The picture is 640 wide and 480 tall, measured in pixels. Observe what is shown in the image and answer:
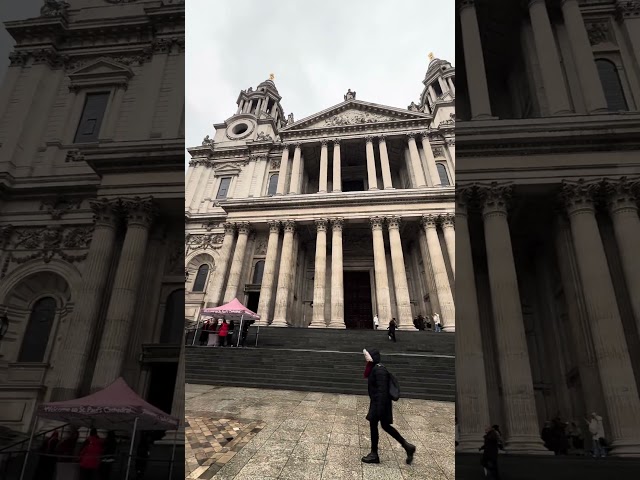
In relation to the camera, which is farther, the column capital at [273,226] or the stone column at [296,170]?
the stone column at [296,170]

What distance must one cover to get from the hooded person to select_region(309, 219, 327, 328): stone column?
21005 millimetres

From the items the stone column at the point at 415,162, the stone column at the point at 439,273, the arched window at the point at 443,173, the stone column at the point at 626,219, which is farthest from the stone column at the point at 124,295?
the arched window at the point at 443,173

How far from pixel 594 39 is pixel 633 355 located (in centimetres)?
1470

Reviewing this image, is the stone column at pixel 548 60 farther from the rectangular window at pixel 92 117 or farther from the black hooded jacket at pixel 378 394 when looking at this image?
the rectangular window at pixel 92 117

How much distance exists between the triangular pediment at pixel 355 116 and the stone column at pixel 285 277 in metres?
10.6

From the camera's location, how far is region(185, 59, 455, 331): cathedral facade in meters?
25.0

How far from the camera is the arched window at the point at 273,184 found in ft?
110

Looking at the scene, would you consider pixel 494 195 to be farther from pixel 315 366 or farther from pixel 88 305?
pixel 88 305

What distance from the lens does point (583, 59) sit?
52.8 feet

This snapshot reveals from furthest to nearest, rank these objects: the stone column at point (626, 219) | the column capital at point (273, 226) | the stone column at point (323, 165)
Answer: the stone column at point (323, 165) < the column capital at point (273, 226) < the stone column at point (626, 219)

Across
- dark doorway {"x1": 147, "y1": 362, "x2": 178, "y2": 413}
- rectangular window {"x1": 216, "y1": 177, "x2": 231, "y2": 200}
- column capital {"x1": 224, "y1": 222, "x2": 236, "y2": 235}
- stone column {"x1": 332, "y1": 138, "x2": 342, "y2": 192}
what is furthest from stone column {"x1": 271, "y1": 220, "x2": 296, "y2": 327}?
dark doorway {"x1": 147, "y1": 362, "x2": 178, "y2": 413}

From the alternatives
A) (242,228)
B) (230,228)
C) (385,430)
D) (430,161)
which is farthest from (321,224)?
(385,430)

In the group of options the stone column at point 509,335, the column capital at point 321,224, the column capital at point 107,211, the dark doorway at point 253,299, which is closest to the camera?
the stone column at point 509,335

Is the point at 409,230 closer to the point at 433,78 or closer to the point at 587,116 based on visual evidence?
the point at 587,116
